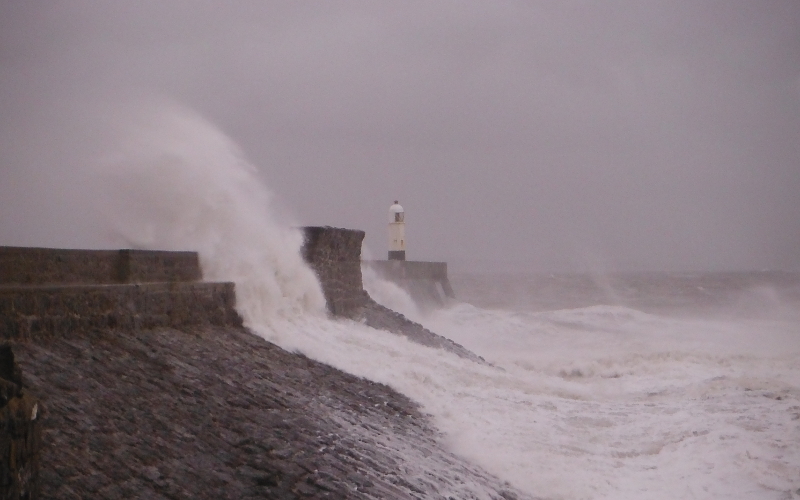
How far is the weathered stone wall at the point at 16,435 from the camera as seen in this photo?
2.55 metres

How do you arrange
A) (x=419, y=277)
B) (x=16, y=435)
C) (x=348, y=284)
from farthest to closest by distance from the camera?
(x=419, y=277) → (x=348, y=284) → (x=16, y=435)

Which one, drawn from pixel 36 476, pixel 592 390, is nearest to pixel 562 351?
pixel 592 390

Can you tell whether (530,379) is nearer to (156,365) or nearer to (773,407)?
(773,407)

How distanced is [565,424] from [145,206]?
195 inches

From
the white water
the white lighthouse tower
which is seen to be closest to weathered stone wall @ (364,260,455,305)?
the white lighthouse tower

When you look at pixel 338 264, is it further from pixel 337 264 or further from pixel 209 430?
pixel 209 430

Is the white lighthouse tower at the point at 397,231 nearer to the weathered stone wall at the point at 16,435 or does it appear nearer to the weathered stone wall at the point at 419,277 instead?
the weathered stone wall at the point at 419,277

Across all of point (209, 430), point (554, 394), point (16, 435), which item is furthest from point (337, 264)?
point (16, 435)

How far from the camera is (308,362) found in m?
7.56

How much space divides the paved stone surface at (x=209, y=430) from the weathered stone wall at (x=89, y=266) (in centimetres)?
63

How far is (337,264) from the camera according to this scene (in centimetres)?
1124

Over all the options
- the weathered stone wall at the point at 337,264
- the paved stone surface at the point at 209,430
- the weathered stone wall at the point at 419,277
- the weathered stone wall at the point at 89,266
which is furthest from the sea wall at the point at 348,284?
the weathered stone wall at the point at 419,277

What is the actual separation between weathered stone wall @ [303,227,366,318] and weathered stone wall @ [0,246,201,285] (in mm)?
2690

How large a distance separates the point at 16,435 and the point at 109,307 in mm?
3305
